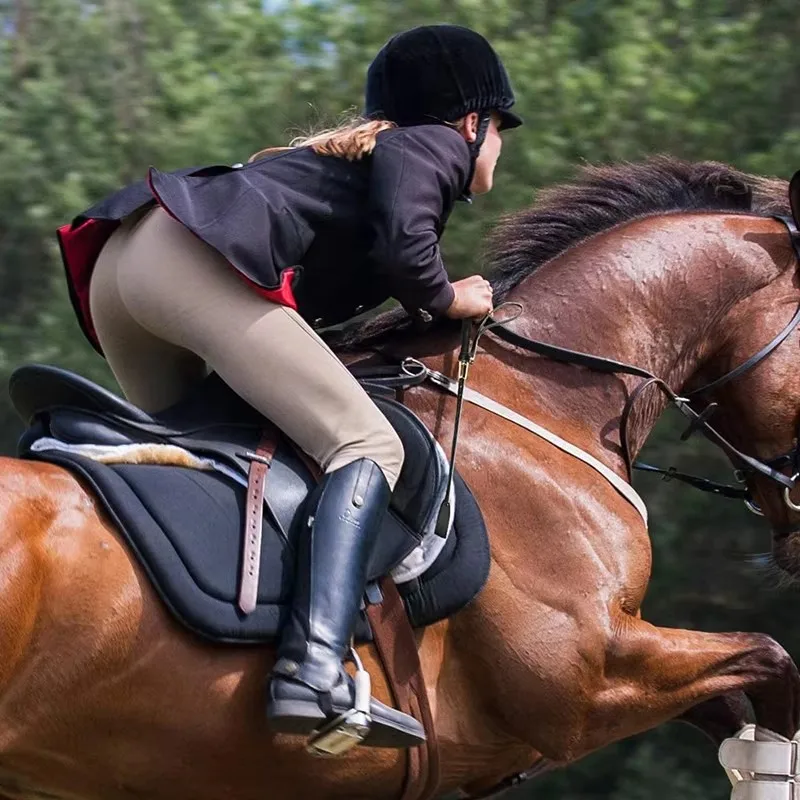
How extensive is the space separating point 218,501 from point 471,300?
0.85 m

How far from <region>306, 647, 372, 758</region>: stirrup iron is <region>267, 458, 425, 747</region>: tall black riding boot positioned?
0.04 feet

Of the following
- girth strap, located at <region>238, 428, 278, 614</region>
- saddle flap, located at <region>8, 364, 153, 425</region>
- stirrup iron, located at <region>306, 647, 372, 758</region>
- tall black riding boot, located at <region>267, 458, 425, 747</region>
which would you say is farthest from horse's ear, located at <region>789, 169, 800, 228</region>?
saddle flap, located at <region>8, 364, 153, 425</region>

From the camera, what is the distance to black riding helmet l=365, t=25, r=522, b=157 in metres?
3.72

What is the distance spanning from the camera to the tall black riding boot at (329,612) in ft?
10.9

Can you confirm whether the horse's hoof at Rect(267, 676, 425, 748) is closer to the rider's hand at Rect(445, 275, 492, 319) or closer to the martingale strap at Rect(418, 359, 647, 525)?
the martingale strap at Rect(418, 359, 647, 525)

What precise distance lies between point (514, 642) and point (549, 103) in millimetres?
3951

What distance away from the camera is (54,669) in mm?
3217

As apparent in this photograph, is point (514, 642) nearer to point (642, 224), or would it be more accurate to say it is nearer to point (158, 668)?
point (158, 668)

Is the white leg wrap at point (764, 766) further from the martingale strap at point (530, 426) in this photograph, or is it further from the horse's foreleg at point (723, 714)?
the martingale strap at point (530, 426)

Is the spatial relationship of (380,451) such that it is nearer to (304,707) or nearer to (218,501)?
(218,501)

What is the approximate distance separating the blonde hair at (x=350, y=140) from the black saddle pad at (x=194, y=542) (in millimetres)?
821

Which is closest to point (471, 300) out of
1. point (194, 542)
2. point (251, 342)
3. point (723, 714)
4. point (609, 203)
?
point (251, 342)

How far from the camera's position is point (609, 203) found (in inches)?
170

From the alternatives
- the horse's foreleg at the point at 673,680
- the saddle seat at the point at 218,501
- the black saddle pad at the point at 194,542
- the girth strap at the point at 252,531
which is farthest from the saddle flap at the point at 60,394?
the horse's foreleg at the point at 673,680
